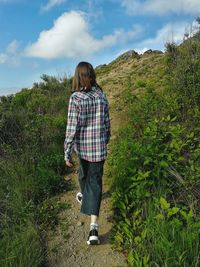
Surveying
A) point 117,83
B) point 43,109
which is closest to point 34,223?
point 43,109

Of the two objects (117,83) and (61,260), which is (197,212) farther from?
(117,83)

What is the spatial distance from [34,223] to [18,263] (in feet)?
3.33

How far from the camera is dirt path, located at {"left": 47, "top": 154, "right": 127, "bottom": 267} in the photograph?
4.74 metres

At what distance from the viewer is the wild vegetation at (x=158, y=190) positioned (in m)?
4.06

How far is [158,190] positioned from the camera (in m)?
4.98

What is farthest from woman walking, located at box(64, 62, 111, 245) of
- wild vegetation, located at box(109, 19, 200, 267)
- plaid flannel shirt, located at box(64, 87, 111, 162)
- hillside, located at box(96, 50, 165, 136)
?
hillside, located at box(96, 50, 165, 136)

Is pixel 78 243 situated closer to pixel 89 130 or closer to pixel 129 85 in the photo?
pixel 89 130

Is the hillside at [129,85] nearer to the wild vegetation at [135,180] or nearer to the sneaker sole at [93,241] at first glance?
the wild vegetation at [135,180]

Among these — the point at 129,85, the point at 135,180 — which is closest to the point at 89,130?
the point at 135,180

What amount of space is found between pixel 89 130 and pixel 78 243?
54.3 inches

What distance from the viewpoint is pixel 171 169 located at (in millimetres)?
5207

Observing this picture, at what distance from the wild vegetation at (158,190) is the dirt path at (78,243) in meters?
0.15

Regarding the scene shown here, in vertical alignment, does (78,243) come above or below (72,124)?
below

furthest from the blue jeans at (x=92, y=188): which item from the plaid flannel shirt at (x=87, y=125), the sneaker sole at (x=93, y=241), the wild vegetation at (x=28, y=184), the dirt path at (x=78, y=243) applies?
the wild vegetation at (x=28, y=184)
